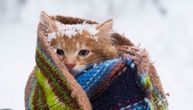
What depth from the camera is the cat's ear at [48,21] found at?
246 centimetres

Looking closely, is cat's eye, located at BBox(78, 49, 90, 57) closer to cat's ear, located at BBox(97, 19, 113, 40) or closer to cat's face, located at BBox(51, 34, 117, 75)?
cat's face, located at BBox(51, 34, 117, 75)

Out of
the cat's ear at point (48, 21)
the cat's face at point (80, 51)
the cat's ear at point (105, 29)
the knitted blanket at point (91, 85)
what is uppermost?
the cat's ear at point (48, 21)

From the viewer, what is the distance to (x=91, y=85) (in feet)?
7.51

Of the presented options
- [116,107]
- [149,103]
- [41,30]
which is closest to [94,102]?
[116,107]

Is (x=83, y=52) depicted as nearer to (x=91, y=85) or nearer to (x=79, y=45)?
(x=79, y=45)

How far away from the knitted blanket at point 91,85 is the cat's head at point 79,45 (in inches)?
2.6

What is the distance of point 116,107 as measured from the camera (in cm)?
232

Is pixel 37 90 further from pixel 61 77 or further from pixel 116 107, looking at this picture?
pixel 116 107

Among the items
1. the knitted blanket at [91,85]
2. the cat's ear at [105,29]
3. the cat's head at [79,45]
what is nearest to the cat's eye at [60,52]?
the cat's head at [79,45]

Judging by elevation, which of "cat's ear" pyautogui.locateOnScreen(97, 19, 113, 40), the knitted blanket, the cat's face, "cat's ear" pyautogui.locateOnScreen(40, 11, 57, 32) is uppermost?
"cat's ear" pyautogui.locateOnScreen(40, 11, 57, 32)

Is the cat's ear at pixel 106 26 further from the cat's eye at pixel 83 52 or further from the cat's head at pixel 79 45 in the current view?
the cat's eye at pixel 83 52

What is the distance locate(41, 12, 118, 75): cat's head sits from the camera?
238 centimetres

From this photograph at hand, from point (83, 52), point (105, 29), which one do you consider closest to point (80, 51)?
point (83, 52)

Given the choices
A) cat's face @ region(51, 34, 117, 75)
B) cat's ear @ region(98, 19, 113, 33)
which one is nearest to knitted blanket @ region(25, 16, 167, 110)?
cat's face @ region(51, 34, 117, 75)
